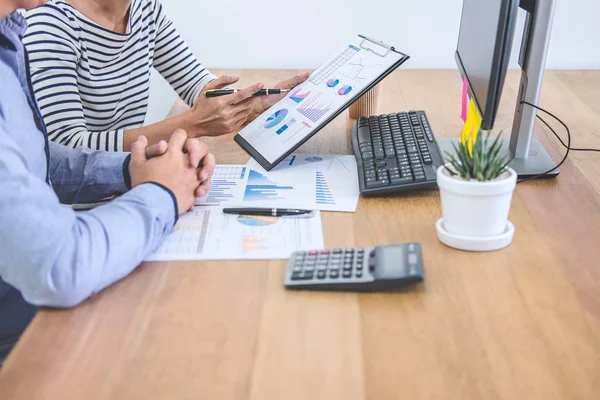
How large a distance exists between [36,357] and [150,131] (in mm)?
698

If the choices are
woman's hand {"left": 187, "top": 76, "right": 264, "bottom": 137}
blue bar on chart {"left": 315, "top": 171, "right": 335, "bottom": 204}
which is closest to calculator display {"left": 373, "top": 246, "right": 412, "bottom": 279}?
blue bar on chart {"left": 315, "top": 171, "right": 335, "bottom": 204}

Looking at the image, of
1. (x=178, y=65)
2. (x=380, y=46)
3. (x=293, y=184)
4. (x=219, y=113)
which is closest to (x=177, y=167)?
(x=293, y=184)

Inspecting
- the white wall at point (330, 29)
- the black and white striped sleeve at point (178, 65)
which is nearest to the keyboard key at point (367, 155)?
the black and white striped sleeve at point (178, 65)

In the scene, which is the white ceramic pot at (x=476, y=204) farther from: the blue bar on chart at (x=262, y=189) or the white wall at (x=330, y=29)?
the white wall at (x=330, y=29)

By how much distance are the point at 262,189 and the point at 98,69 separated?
1.90 ft

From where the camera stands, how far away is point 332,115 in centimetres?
127

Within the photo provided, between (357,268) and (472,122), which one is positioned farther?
(472,122)

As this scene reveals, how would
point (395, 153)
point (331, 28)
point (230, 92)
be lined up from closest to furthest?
point (395, 153)
point (230, 92)
point (331, 28)

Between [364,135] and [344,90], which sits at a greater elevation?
[344,90]

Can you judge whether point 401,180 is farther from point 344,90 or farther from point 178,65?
point 178,65

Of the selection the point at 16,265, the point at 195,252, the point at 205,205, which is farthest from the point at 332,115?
the point at 16,265

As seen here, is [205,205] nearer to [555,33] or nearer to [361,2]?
[361,2]

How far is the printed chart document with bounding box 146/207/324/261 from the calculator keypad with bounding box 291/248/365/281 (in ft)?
0.15

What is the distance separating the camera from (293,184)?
1193 mm
